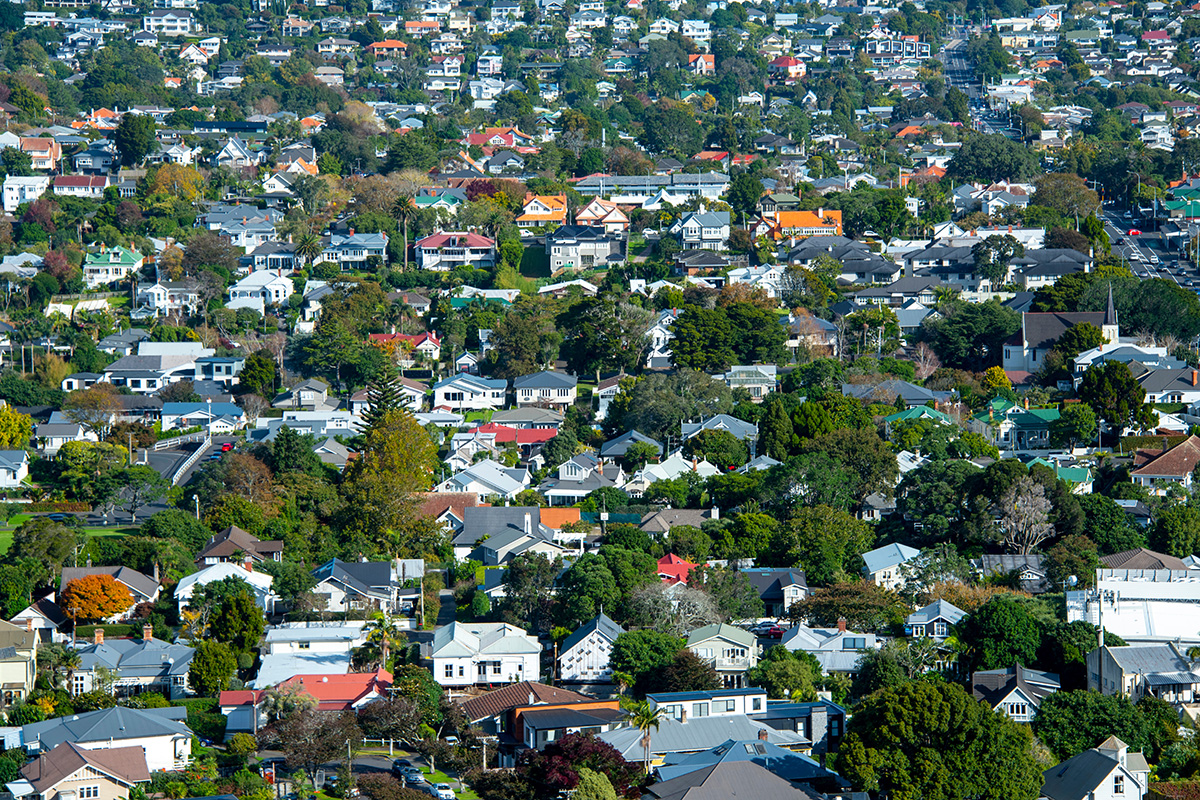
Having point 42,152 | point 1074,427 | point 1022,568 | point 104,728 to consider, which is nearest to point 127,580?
point 104,728

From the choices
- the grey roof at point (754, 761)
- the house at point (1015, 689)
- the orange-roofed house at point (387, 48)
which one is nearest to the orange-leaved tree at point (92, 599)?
the grey roof at point (754, 761)

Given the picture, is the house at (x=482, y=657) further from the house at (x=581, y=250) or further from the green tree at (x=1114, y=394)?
the house at (x=581, y=250)

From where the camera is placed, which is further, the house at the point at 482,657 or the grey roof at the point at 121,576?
the grey roof at the point at 121,576

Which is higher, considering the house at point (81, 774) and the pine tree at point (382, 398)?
the house at point (81, 774)

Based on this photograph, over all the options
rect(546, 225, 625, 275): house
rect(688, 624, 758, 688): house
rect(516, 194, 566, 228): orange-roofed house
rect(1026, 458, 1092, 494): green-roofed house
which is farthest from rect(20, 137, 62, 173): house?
rect(688, 624, 758, 688): house

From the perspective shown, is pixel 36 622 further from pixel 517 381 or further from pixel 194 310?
pixel 194 310

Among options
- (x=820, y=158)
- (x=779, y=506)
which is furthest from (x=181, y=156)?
(x=779, y=506)

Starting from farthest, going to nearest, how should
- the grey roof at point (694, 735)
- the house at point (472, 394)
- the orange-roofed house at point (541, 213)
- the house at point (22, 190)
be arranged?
the house at point (22, 190) < the orange-roofed house at point (541, 213) < the house at point (472, 394) < the grey roof at point (694, 735)

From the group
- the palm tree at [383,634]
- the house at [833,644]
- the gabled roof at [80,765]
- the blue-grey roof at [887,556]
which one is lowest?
the palm tree at [383,634]

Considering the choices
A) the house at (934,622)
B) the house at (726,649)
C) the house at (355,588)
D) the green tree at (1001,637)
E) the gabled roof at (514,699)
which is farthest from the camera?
the house at (355,588)
